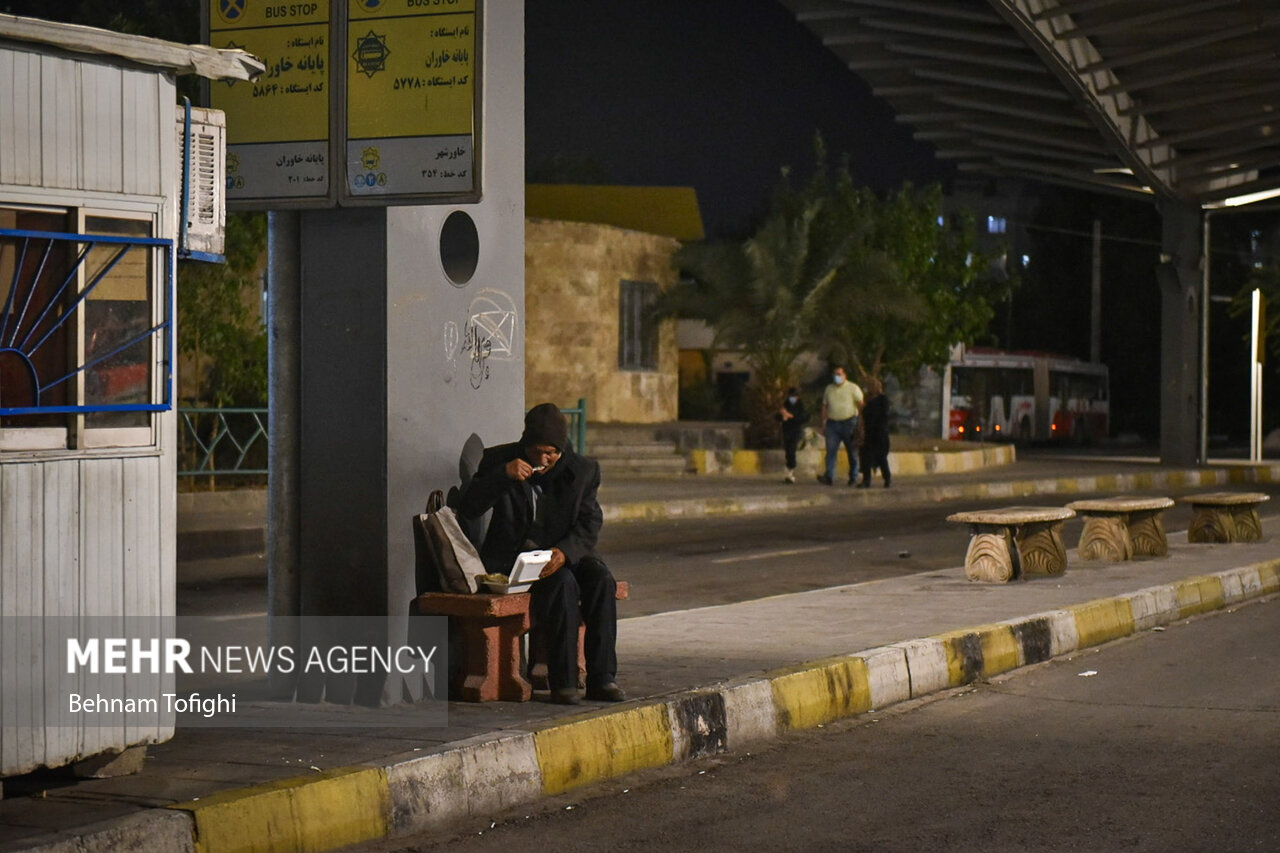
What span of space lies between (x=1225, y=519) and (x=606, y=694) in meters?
10.6

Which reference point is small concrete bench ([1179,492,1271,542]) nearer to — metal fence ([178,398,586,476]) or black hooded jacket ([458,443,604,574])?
black hooded jacket ([458,443,604,574])

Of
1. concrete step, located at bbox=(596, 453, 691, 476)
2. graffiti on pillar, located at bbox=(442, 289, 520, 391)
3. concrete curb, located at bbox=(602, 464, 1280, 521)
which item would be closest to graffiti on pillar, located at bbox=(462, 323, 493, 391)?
graffiti on pillar, located at bbox=(442, 289, 520, 391)

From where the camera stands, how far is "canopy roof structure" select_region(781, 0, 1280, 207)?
2331cm

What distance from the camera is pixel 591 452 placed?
2841cm

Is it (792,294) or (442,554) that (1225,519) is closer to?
(442,554)

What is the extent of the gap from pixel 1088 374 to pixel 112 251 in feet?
174

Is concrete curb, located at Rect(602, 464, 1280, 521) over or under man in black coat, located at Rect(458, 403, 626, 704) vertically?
under

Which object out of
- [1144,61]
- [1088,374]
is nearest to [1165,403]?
[1144,61]

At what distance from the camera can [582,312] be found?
1294 inches

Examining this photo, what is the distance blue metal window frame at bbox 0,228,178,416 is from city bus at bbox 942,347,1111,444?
134 feet

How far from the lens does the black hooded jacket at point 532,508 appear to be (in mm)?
7199

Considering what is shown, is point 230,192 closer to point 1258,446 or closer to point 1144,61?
point 1144,61

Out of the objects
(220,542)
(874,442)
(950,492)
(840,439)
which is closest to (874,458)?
(874,442)

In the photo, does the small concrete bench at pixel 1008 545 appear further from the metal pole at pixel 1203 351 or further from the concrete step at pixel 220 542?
the metal pole at pixel 1203 351
